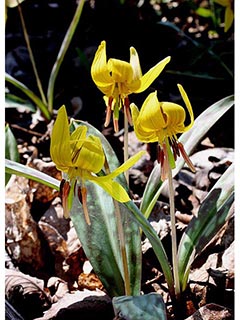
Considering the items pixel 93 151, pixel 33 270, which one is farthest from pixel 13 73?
pixel 93 151

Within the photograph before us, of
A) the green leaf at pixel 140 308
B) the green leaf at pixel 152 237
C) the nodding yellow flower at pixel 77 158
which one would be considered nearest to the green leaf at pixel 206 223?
the green leaf at pixel 152 237

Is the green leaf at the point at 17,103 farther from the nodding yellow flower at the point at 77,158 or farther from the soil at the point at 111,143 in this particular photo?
the nodding yellow flower at the point at 77,158

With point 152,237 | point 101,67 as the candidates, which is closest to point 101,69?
point 101,67

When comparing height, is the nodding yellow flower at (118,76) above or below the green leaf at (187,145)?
above

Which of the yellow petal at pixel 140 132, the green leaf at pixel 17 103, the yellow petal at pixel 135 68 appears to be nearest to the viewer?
the yellow petal at pixel 140 132

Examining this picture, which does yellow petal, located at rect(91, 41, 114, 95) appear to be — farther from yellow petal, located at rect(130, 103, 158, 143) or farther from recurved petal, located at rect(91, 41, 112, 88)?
yellow petal, located at rect(130, 103, 158, 143)

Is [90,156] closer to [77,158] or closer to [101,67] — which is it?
[77,158]
